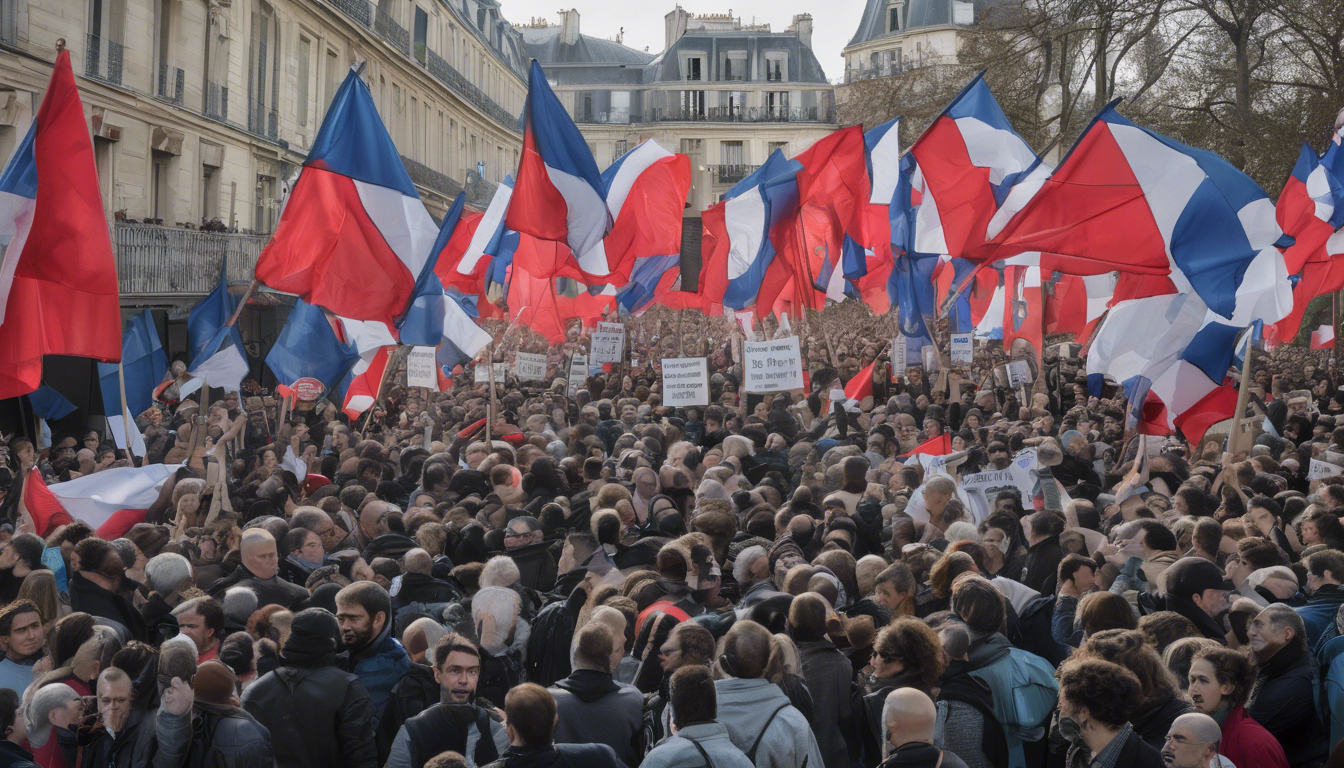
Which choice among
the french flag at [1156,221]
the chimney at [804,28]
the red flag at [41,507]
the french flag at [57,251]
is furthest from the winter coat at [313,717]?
the chimney at [804,28]

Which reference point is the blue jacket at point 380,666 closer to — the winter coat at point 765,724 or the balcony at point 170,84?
the winter coat at point 765,724

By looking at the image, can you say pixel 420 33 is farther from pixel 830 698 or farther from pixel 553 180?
pixel 830 698

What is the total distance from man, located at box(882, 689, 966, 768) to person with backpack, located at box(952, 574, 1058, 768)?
80cm

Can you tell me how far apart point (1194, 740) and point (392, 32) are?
120ft

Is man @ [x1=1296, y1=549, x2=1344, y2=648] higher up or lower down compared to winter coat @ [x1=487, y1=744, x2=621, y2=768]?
higher up

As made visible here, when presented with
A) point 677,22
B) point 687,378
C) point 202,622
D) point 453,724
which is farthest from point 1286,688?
point 677,22

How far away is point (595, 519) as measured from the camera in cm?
657

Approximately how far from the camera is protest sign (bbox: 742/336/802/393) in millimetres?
11602

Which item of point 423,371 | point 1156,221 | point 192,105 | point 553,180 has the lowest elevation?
point 423,371

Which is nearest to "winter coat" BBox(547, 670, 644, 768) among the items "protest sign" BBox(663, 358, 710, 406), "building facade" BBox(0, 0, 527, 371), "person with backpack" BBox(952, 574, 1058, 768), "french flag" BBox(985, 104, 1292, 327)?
"person with backpack" BBox(952, 574, 1058, 768)

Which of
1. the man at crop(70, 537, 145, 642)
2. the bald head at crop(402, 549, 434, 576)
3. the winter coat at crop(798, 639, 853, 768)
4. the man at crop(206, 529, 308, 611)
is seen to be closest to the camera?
the winter coat at crop(798, 639, 853, 768)

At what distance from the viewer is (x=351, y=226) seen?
946cm

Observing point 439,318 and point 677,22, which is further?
point 677,22

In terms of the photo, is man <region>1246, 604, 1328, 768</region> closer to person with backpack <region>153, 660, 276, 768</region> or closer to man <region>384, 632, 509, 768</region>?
man <region>384, 632, 509, 768</region>
